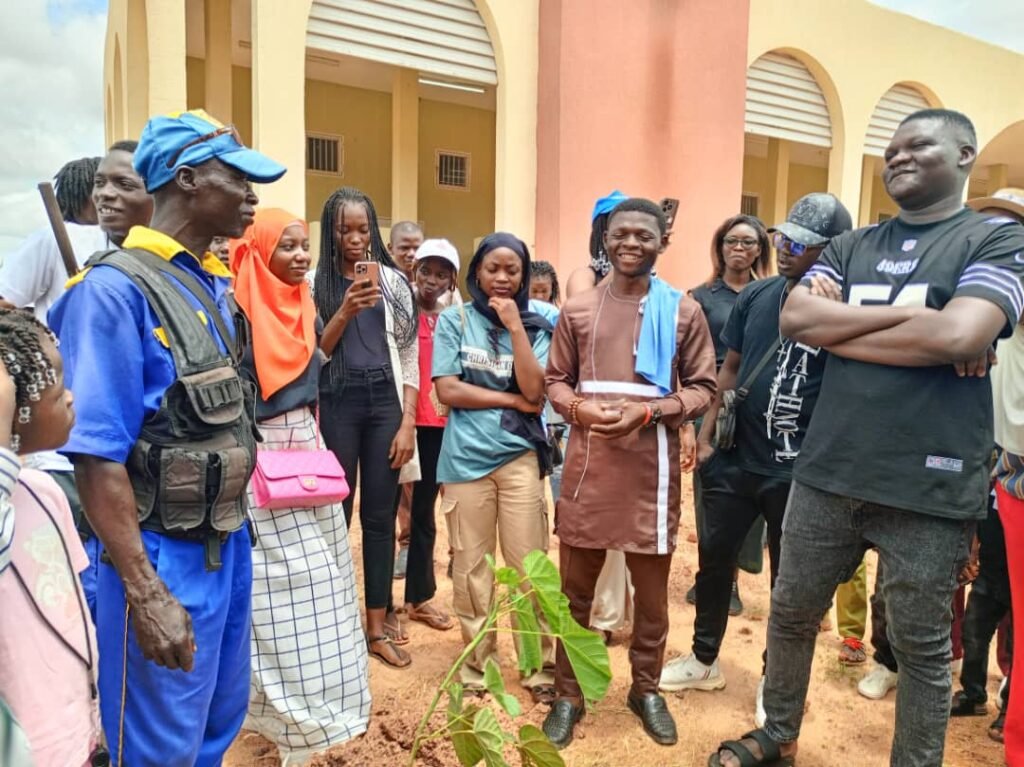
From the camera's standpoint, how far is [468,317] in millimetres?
3199

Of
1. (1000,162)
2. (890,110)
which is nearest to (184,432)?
(890,110)

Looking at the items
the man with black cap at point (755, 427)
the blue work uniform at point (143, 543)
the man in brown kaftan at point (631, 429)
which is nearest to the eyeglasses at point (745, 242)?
the man with black cap at point (755, 427)

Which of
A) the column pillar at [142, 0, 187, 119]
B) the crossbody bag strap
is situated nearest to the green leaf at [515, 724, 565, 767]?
the crossbody bag strap

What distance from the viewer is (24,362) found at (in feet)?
3.69

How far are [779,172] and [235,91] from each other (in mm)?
10930

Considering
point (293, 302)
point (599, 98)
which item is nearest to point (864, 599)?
point (293, 302)

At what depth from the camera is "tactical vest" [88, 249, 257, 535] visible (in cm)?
163

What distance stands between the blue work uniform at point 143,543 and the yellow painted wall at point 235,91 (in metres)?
11.1

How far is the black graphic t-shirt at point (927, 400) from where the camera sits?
208 cm

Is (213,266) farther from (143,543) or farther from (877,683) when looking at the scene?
(877,683)

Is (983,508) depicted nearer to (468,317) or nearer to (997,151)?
(468,317)

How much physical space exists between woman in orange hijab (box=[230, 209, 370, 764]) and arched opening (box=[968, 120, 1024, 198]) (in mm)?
15746

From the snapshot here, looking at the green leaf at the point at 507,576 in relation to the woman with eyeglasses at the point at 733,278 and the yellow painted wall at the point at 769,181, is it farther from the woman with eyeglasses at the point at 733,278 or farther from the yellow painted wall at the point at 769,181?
the yellow painted wall at the point at 769,181

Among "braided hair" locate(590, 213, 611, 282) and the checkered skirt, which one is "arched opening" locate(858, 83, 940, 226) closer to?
"braided hair" locate(590, 213, 611, 282)
